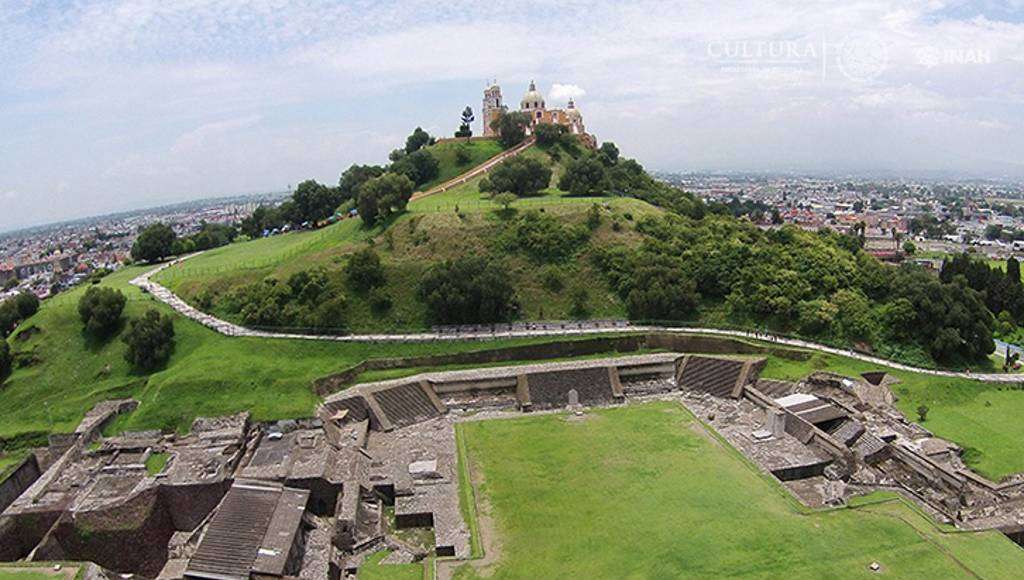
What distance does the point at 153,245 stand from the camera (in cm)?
6284

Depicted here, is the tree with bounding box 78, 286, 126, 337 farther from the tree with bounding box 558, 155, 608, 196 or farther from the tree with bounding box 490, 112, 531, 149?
the tree with bounding box 490, 112, 531, 149

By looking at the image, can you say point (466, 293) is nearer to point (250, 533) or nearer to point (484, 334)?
point (484, 334)

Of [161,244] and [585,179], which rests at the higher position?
[585,179]

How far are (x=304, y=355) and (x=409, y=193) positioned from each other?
2375cm

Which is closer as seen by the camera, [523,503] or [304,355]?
[523,503]

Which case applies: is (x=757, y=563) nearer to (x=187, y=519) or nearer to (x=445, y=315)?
(x=187, y=519)

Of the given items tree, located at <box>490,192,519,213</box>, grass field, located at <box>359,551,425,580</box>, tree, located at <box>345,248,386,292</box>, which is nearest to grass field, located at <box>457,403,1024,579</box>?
grass field, located at <box>359,551,425,580</box>

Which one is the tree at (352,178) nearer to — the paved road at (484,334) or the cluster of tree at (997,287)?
the paved road at (484,334)

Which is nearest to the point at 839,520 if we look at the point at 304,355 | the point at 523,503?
the point at 523,503

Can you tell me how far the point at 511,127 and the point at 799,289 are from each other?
44704 millimetres

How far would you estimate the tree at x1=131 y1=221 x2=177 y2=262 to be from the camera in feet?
206

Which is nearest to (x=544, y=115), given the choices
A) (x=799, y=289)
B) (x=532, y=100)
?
(x=532, y=100)

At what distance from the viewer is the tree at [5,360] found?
38438 millimetres

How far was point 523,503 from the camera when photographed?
26125 millimetres
